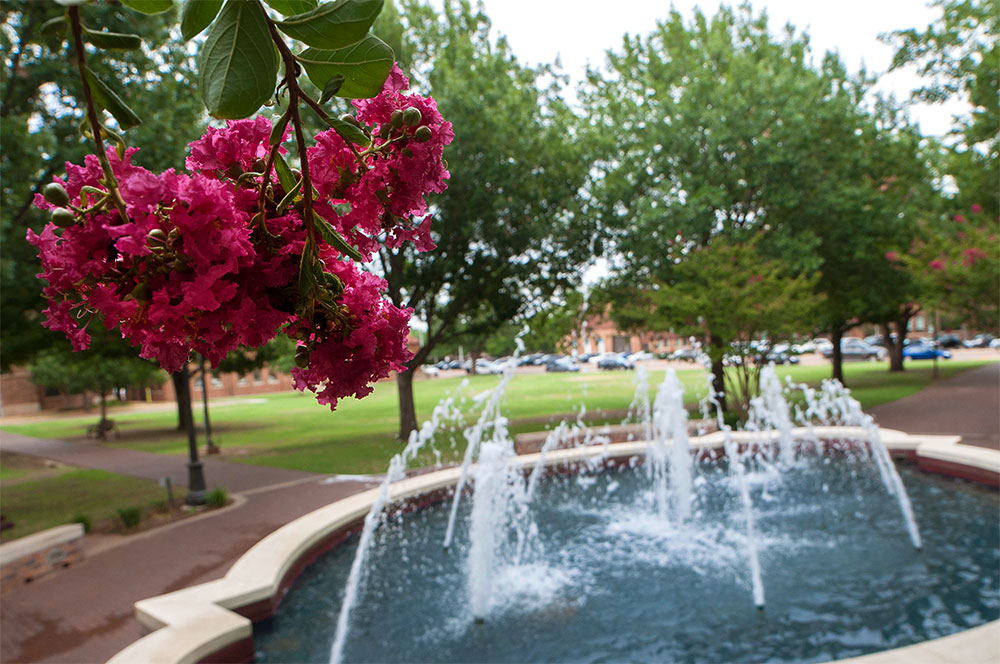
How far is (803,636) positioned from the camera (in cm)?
518

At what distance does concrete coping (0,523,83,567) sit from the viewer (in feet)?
23.3

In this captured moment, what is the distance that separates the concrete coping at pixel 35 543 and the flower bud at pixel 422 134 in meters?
8.25

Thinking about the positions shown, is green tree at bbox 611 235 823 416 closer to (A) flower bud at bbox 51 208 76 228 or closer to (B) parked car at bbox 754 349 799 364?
(B) parked car at bbox 754 349 799 364

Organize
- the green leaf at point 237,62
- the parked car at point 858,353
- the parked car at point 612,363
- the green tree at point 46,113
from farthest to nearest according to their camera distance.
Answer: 1. the parked car at point 612,363
2. the parked car at point 858,353
3. the green tree at point 46,113
4. the green leaf at point 237,62

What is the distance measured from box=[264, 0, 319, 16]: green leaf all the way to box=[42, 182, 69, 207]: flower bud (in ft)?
1.14

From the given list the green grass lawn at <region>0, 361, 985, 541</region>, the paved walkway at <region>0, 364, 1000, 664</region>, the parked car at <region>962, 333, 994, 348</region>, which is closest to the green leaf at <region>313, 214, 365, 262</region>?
the paved walkway at <region>0, 364, 1000, 664</region>

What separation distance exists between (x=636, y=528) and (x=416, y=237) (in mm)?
7729

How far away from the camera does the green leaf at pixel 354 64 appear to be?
2.92 feet

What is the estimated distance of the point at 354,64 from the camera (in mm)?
905

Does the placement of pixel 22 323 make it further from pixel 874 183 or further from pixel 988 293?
pixel 874 183

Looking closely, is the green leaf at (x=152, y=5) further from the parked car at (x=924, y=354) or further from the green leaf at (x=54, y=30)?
the parked car at (x=924, y=354)

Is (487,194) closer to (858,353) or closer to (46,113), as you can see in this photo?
(46,113)

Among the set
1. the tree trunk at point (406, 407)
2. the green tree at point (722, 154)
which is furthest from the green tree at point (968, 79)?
the tree trunk at point (406, 407)

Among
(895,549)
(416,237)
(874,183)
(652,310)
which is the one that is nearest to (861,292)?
(874,183)
